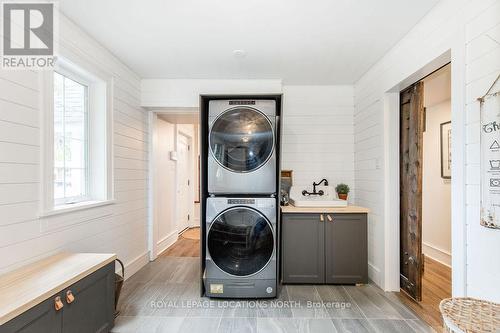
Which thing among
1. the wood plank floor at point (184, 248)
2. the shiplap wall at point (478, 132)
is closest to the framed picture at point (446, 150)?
the shiplap wall at point (478, 132)

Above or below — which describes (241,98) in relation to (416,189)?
above

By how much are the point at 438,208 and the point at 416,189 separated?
1.60 m

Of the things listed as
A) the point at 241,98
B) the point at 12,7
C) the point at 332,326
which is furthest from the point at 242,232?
the point at 12,7

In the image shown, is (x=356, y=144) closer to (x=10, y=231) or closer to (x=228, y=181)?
(x=228, y=181)

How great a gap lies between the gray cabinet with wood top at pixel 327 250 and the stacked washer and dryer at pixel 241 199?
41cm

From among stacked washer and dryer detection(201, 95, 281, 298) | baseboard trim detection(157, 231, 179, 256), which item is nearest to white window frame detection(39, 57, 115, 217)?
stacked washer and dryer detection(201, 95, 281, 298)

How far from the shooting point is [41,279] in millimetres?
1479

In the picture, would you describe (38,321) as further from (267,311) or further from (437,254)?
(437,254)

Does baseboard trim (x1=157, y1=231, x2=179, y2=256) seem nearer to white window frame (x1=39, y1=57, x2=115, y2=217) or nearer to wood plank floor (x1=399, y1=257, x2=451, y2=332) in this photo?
white window frame (x1=39, y1=57, x2=115, y2=217)

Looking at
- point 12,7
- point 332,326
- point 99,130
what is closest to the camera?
point 12,7

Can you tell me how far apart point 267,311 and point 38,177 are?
2.06m

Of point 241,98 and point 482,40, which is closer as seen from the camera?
point 482,40

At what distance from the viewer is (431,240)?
3.62 m

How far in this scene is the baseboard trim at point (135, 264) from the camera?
115 inches
